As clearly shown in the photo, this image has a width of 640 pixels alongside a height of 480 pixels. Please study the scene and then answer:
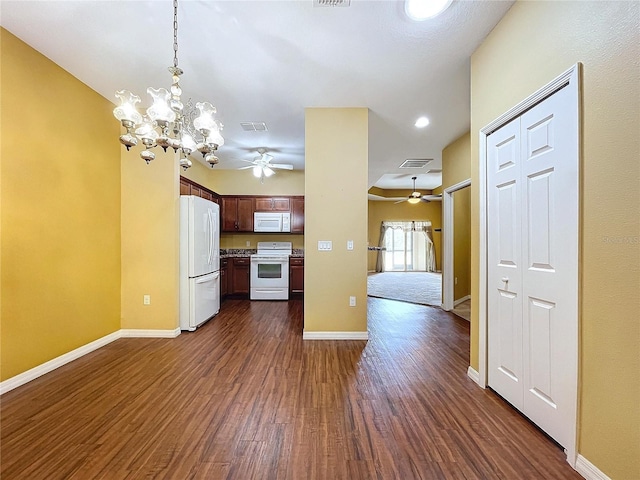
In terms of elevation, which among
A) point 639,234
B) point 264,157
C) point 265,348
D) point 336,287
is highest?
point 264,157

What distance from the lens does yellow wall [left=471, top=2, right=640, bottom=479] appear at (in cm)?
117

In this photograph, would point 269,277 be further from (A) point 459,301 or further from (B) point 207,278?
(A) point 459,301

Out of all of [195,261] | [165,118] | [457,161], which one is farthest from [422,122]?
[195,261]

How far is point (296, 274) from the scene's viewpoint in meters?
5.73

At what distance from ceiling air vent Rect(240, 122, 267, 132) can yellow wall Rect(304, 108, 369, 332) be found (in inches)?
31.5

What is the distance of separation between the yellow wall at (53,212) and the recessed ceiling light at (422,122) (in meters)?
3.84

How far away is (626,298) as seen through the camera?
3.91ft

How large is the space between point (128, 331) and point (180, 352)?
98cm

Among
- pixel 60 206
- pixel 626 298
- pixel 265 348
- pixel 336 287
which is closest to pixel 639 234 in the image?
pixel 626 298

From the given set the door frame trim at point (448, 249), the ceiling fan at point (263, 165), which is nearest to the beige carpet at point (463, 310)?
the door frame trim at point (448, 249)

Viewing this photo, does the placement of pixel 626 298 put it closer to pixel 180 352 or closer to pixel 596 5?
pixel 596 5

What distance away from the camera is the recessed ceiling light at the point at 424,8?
183 centimetres

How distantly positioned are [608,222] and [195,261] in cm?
384

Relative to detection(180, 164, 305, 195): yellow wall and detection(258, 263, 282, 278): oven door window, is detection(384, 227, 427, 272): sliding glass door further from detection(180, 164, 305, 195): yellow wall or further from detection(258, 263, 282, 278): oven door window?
detection(258, 263, 282, 278): oven door window
